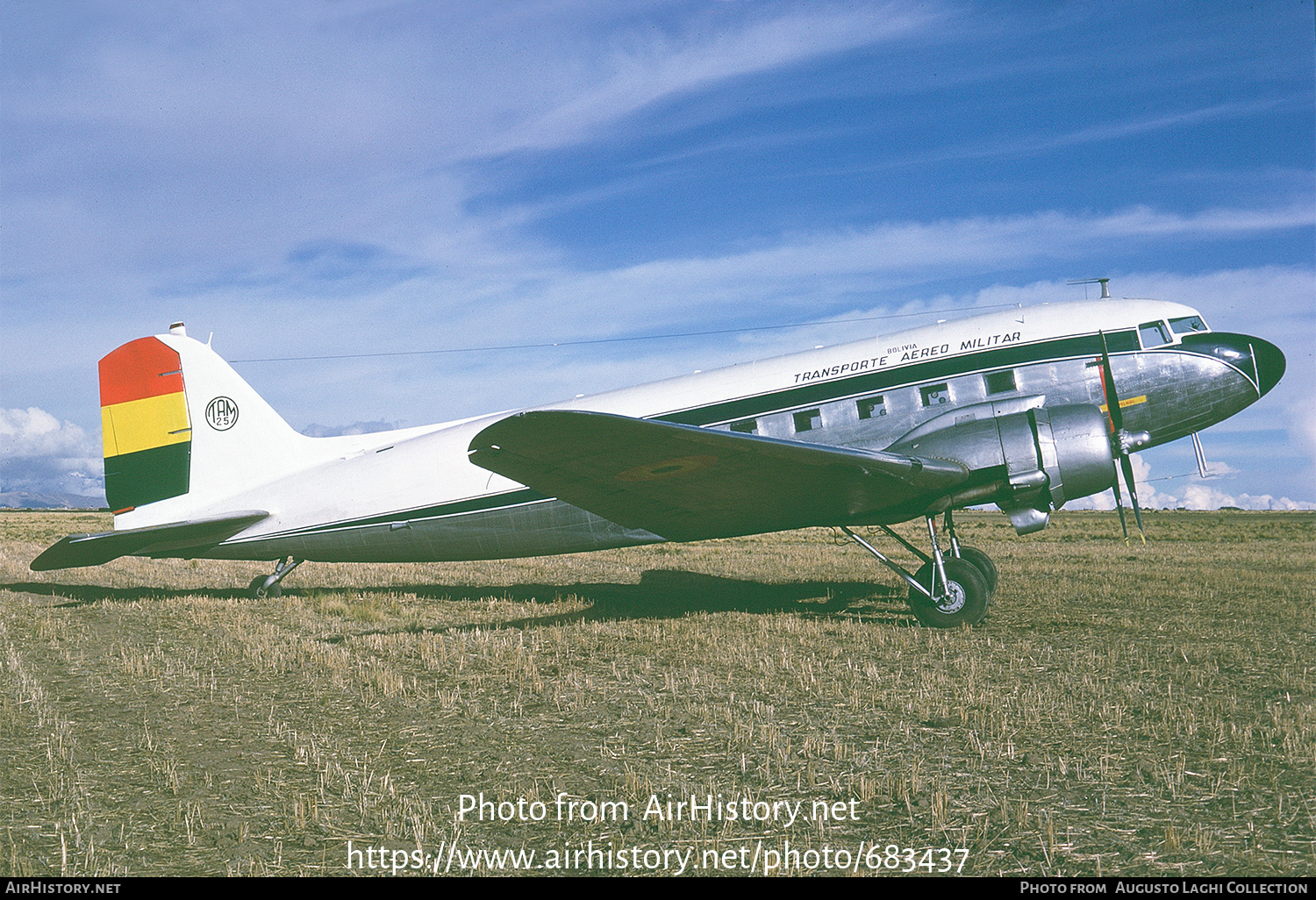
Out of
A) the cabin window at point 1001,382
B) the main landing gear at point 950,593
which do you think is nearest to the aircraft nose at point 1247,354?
the cabin window at point 1001,382

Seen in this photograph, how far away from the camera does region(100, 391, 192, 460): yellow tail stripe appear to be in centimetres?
1403

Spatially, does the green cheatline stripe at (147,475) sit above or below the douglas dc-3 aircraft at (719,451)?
above

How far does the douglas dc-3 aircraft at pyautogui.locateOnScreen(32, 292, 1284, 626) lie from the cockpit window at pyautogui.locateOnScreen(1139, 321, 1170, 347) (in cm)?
3

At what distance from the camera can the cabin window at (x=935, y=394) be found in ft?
36.6

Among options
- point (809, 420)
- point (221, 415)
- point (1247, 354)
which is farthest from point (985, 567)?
point (221, 415)

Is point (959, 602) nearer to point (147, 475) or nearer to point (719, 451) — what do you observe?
point (719, 451)

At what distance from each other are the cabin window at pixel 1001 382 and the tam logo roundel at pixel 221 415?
1294cm

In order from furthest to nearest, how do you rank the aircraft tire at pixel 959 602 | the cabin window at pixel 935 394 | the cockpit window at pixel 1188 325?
the cabin window at pixel 935 394, the cockpit window at pixel 1188 325, the aircraft tire at pixel 959 602

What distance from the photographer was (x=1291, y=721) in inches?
239

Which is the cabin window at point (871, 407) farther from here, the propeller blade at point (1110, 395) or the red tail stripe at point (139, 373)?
the red tail stripe at point (139, 373)

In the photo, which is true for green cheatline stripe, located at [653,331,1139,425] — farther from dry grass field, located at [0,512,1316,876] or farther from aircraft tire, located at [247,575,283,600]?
aircraft tire, located at [247,575,283,600]

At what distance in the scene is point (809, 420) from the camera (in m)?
11.6

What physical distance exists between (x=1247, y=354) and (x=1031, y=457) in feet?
12.6

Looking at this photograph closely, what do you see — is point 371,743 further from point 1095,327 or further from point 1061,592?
point 1061,592
